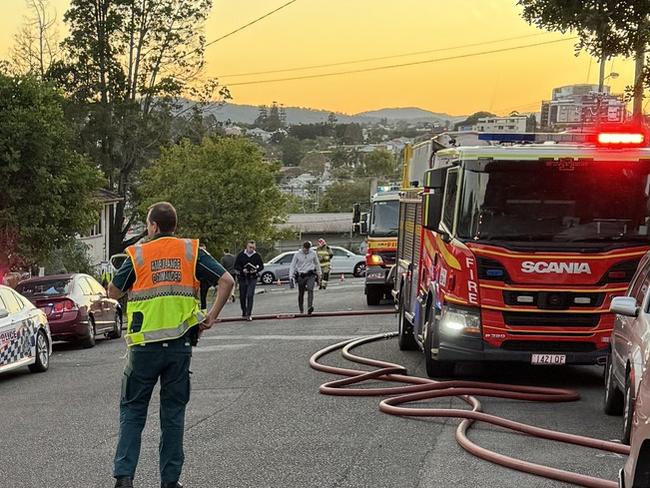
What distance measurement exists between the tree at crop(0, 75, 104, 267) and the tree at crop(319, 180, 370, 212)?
9040 centimetres

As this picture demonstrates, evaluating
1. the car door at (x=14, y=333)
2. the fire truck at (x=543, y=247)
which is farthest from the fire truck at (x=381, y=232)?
the fire truck at (x=543, y=247)

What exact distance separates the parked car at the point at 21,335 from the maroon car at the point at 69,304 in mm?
3185

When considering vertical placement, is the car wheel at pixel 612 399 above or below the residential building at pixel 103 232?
Result: above

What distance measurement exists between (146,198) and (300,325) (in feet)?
106

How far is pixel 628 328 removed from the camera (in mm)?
9375

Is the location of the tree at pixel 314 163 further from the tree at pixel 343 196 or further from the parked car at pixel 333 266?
the parked car at pixel 333 266

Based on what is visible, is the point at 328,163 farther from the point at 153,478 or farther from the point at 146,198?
the point at 153,478

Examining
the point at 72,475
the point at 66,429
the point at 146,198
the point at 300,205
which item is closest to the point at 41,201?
the point at 66,429

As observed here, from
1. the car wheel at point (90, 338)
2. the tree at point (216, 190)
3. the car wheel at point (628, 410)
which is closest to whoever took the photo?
the car wheel at point (628, 410)

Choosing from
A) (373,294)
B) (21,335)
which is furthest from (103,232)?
(21,335)

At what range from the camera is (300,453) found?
819 centimetres

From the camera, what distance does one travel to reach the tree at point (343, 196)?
116 m

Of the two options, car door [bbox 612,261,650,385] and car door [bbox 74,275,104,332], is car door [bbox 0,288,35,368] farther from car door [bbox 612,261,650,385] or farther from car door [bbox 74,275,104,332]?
car door [bbox 612,261,650,385]

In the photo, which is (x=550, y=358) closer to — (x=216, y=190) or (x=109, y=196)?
(x=216, y=190)
